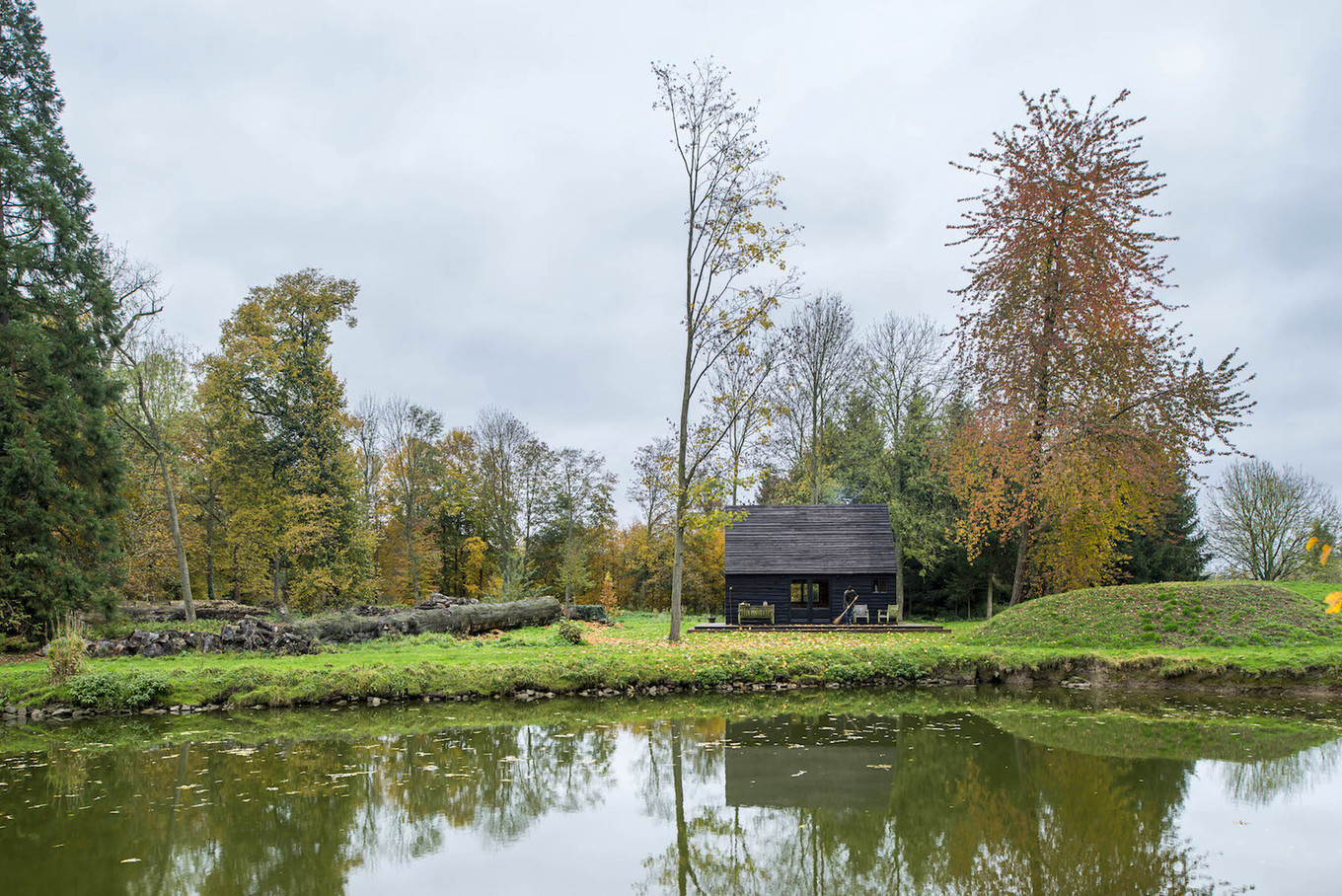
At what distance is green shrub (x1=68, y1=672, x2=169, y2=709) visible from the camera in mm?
12805

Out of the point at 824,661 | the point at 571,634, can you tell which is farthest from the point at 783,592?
the point at 824,661

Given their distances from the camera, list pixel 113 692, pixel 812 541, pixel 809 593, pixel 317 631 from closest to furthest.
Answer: pixel 113 692
pixel 317 631
pixel 809 593
pixel 812 541

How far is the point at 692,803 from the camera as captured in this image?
7.96 meters

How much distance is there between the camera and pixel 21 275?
19672 millimetres

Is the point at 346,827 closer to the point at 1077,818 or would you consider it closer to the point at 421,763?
the point at 421,763

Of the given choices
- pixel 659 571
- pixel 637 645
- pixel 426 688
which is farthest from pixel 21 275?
pixel 659 571

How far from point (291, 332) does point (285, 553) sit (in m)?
7.87

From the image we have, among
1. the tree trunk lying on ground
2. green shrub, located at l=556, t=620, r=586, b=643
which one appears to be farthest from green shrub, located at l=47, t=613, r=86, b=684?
green shrub, located at l=556, t=620, r=586, b=643

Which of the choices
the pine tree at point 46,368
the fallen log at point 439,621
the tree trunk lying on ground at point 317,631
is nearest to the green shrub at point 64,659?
the tree trunk lying on ground at point 317,631

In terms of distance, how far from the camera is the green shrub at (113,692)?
12805mm

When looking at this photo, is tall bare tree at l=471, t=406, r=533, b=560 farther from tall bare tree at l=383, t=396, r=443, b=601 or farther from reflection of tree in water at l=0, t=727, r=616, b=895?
reflection of tree in water at l=0, t=727, r=616, b=895

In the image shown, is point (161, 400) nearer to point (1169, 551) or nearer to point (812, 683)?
point (812, 683)

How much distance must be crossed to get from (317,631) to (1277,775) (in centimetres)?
1777

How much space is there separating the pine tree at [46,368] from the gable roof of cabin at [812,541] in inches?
715
